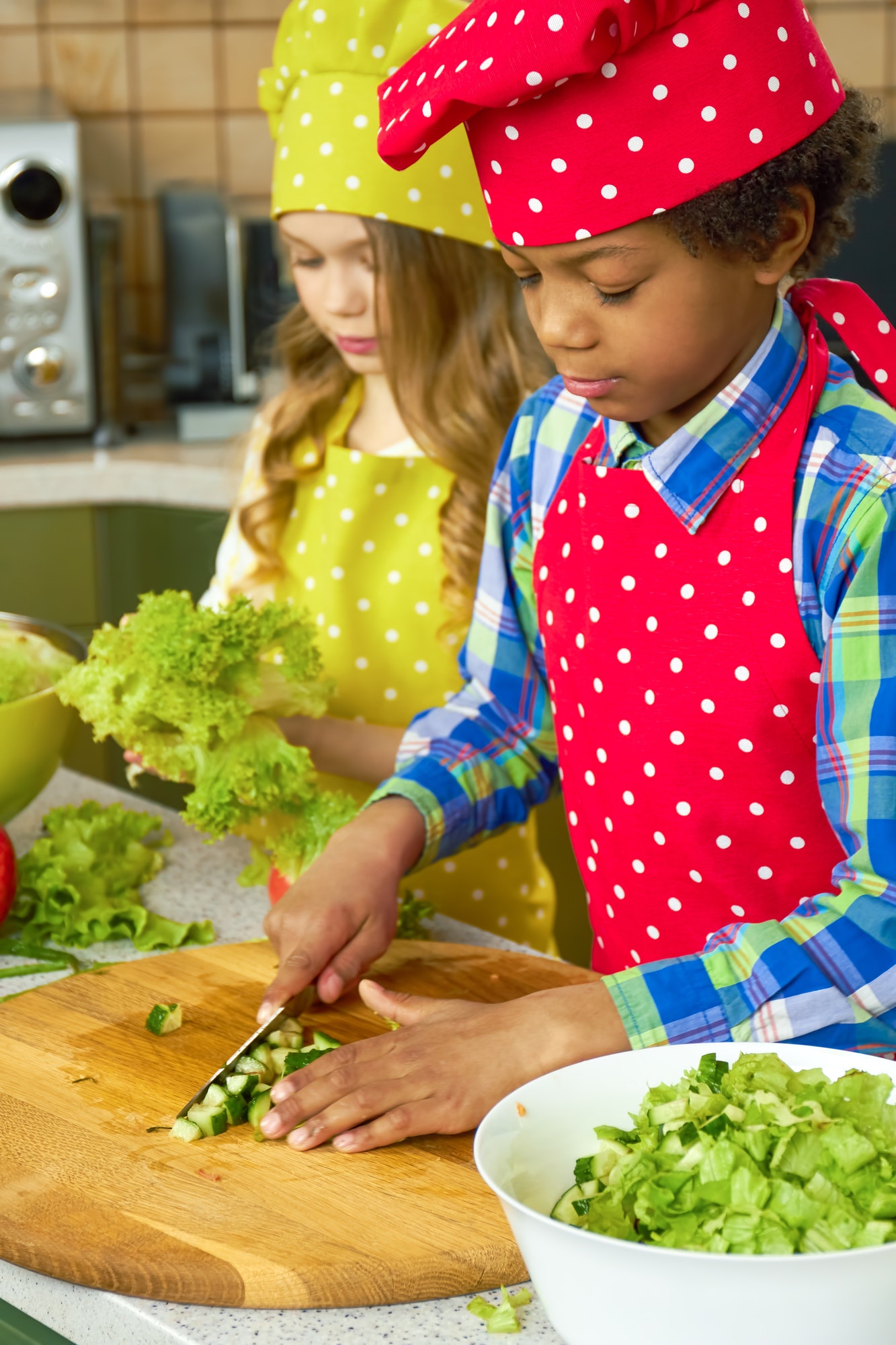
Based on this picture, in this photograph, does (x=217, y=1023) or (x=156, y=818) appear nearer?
(x=217, y=1023)

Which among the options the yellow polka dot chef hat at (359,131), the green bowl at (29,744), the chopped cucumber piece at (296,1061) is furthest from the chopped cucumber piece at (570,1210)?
the yellow polka dot chef hat at (359,131)

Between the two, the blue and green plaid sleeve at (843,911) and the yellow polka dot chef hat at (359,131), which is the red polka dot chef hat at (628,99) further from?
the yellow polka dot chef hat at (359,131)

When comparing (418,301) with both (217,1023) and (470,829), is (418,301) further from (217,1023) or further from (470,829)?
(217,1023)

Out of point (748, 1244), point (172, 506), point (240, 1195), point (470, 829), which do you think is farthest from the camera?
point (172, 506)

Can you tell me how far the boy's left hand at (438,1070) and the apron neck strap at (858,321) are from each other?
406 mm

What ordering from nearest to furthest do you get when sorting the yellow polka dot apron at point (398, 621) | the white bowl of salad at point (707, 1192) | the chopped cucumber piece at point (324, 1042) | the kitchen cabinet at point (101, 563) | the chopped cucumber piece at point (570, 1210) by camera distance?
the white bowl of salad at point (707, 1192), the chopped cucumber piece at point (570, 1210), the chopped cucumber piece at point (324, 1042), the yellow polka dot apron at point (398, 621), the kitchen cabinet at point (101, 563)

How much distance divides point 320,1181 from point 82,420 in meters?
2.16

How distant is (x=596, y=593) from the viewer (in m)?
1.01

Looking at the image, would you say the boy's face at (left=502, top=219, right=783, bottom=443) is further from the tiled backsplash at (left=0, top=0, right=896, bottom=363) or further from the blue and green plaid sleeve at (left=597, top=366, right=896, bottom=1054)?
the tiled backsplash at (left=0, top=0, right=896, bottom=363)

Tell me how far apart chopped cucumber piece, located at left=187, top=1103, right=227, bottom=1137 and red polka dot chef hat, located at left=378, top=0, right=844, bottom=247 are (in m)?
0.52

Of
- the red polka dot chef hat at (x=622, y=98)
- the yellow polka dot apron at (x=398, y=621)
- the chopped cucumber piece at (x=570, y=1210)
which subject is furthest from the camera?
the yellow polka dot apron at (x=398, y=621)

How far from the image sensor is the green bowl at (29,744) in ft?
3.83

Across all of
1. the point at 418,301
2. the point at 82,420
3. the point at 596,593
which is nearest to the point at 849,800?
the point at 596,593

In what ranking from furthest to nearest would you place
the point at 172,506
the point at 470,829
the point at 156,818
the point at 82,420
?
1. the point at 82,420
2. the point at 172,506
3. the point at 156,818
4. the point at 470,829
